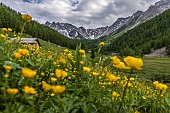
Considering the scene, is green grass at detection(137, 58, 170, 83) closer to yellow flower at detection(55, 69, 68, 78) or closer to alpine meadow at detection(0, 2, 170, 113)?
alpine meadow at detection(0, 2, 170, 113)

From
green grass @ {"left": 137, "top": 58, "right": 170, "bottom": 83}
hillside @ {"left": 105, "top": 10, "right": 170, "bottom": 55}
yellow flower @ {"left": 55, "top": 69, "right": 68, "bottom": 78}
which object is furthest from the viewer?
hillside @ {"left": 105, "top": 10, "right": 170, "bottom": 55}

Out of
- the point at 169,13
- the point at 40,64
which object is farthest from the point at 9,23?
the point at 169,13

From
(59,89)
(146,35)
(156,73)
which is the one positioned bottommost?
(156,73)

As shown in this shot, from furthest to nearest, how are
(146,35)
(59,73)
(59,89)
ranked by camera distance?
1. (146,35)
2. (59,73)
3. (59,89)

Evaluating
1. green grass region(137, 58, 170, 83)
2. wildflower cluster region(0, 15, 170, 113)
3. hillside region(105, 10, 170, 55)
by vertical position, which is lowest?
green grass region(137, 58, 170, 83)

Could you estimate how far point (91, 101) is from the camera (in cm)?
267

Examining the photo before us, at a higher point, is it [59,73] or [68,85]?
[59,73]

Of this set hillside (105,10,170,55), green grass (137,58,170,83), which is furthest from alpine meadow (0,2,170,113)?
hillside (105,10,170,55)

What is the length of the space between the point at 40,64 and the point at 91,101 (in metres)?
1.28

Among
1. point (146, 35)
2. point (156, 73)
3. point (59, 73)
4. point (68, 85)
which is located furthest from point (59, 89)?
point (146, 35)

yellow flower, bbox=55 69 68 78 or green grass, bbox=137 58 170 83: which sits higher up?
yellow flower, bbox=55 69 68 78

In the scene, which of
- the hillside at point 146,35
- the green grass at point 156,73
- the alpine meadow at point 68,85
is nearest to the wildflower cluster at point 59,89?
the alpine meadow at point 68,85

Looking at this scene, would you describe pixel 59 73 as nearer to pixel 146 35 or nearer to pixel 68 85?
pixel 68 85

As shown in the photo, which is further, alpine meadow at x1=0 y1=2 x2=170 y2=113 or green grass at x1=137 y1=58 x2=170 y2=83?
green grass at x1=137 y1=58 x2=170 y2=83
